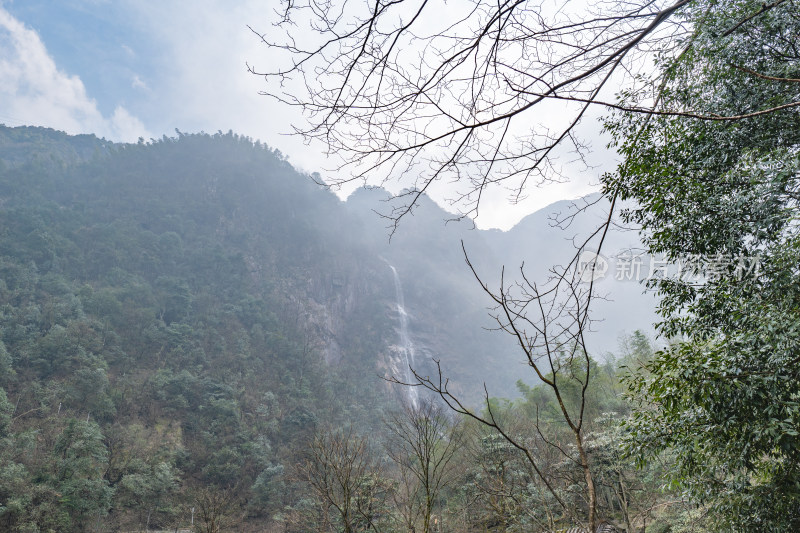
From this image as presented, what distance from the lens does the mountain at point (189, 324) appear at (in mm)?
15805

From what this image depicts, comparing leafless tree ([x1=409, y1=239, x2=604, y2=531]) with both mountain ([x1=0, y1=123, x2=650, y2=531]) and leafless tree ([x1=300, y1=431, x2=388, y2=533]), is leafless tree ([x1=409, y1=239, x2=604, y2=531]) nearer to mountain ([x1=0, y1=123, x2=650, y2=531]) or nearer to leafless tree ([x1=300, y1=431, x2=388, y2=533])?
mountain ([x1=0, y1=123, x2=650, y2=531])

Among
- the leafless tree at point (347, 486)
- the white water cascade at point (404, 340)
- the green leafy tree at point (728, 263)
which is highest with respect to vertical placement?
the white water cascade at point (404, 340)

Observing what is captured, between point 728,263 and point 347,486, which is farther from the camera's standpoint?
point 347,486

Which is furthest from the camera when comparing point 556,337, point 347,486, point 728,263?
point 347,486

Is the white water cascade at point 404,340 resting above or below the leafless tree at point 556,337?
above

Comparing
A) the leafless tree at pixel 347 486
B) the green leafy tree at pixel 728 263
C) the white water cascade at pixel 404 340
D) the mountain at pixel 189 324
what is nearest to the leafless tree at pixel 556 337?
the mountain at pixel 189 324

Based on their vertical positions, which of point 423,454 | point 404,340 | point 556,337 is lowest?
point 556,337

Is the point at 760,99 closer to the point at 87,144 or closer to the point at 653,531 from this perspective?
the point at 653,531

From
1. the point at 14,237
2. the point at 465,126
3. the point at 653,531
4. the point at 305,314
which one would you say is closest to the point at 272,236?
the point at 305,314

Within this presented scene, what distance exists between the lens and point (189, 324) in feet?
102

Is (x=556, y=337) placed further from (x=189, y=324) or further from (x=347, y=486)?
(x=189, y=324)

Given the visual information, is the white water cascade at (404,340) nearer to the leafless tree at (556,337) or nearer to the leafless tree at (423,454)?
the leafless tree at (423,454)

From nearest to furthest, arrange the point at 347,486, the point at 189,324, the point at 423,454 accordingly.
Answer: the point at 347,486
the point at 423,454
the point at 189,324

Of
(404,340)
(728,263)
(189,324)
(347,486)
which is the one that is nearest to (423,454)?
(347,486)
